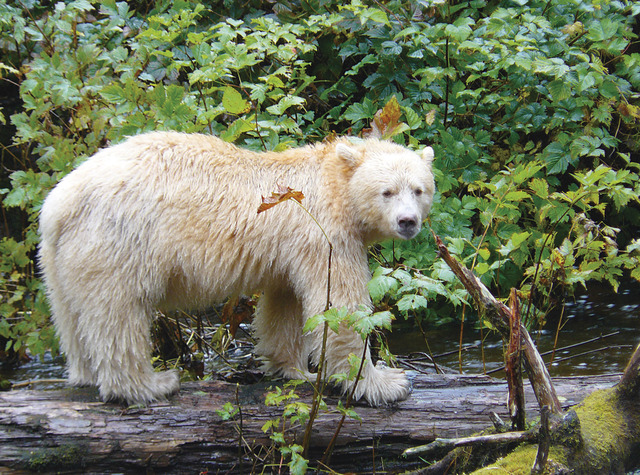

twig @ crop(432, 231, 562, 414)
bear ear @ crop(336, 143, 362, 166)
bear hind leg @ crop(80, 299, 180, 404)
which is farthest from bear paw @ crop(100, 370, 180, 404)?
twig @ crop(432, 231, 562, 414)

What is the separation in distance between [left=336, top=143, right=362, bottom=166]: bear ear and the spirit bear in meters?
0.01

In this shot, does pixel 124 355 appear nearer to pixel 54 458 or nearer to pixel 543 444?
pixel 54 458

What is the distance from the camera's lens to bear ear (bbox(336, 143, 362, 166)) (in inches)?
178

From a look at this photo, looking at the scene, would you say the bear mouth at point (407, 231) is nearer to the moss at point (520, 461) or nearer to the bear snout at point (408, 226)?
the bear snout at point (408, 226)

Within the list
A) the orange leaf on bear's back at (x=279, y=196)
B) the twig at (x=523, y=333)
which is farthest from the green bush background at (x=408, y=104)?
the orange leaf on bear's back at (x=279, y=196)

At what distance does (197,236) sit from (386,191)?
1426mm

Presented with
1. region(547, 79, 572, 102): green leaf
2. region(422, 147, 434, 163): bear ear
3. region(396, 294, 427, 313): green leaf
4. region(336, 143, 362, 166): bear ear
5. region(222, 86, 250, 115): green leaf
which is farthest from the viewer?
region(547, 79, 572, 102): green leaf

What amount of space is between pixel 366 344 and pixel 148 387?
62.6 inches

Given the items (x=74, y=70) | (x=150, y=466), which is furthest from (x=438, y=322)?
(x=74, y=70)

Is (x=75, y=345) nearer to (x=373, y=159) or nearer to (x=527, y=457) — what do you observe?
(x=373, y=159)

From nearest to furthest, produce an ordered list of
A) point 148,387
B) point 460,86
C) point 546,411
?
point 546,411, point 148,387, point 460,86

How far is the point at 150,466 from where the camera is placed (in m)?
3.88

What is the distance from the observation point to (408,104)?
6.96 meters

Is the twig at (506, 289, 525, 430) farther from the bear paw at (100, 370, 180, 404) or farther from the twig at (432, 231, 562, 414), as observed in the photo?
the bear paw at (100, 370, 180, 404)
